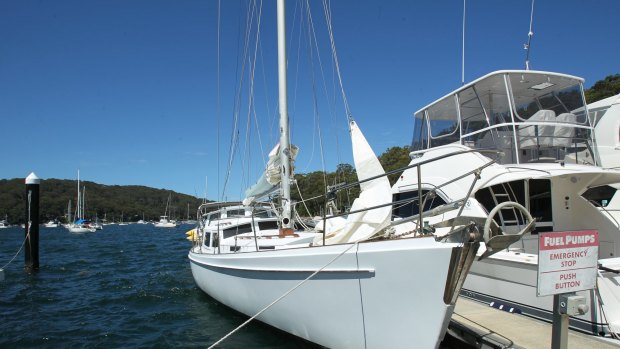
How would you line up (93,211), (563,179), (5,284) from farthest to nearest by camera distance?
→ (93,211)
(5,284)
(563,179)

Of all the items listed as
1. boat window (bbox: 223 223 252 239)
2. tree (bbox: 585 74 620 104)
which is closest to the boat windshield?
boat window (bbox: 223 223 252 239)

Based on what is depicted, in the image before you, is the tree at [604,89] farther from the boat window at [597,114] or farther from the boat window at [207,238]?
the boat window at [207,238]

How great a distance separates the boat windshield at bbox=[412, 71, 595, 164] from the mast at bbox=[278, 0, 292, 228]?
3.66m

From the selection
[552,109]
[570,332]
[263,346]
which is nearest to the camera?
[570,332]

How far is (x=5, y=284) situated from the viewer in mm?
13141

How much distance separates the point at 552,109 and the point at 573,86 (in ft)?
1.99

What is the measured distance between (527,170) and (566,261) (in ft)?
13.3

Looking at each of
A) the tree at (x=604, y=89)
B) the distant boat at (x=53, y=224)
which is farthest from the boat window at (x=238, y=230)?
the distant boat at (x=53, y=224)

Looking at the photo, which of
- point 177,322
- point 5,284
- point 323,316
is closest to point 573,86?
point 323,316

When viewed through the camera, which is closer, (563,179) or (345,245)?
(345,245)

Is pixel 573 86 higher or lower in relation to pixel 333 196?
higher

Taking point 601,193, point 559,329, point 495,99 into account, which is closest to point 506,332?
point 559,329

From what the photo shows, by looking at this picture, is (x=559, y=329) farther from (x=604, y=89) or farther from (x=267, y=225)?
(x=604, y=89)

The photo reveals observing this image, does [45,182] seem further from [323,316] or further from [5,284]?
[323,316]
